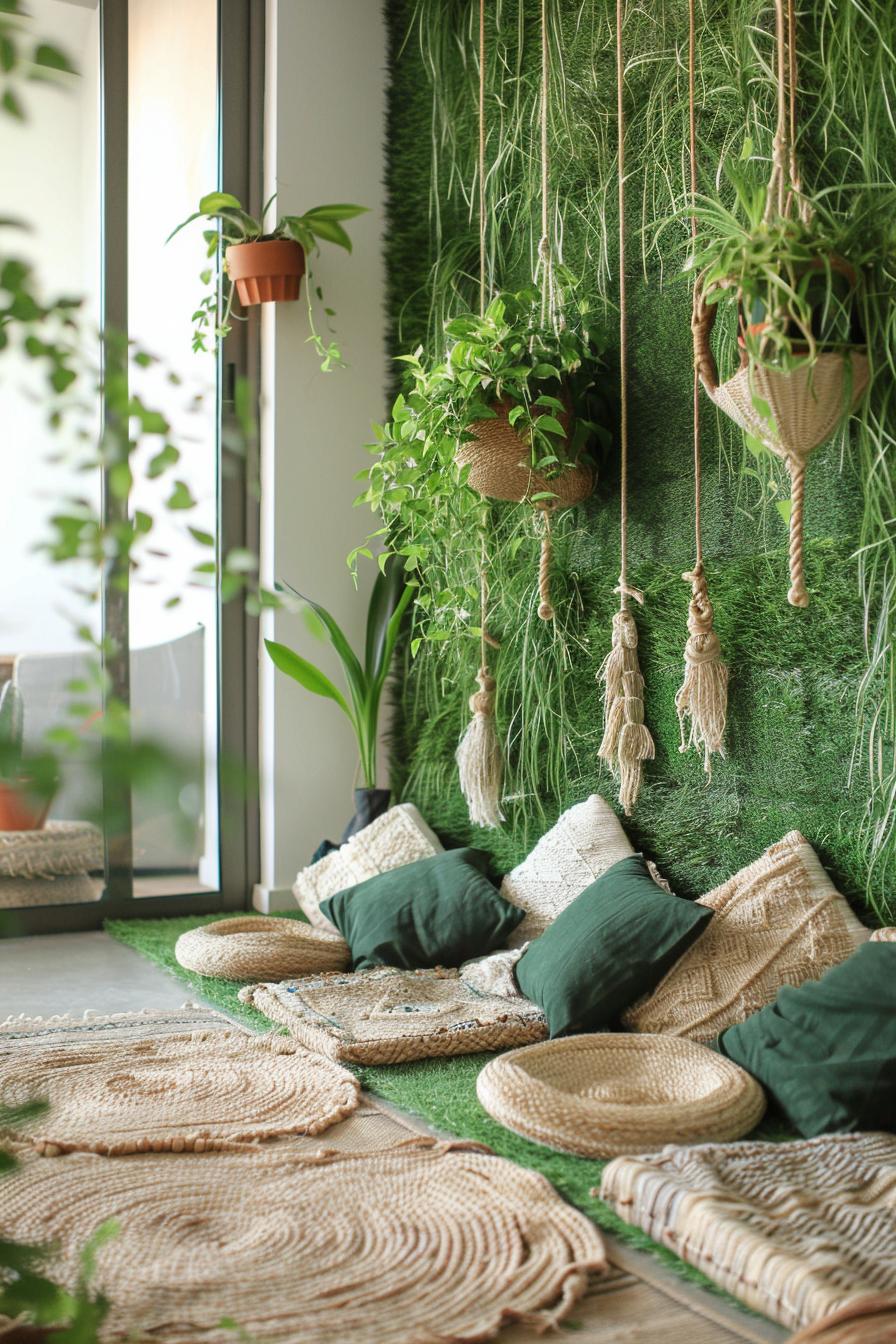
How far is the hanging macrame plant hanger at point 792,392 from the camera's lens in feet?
6.16

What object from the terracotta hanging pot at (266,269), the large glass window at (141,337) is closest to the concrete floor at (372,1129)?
the large glass window at (141,337)

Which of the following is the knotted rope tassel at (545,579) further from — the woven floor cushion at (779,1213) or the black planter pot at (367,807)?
the woven floor cushion at (779,1213)

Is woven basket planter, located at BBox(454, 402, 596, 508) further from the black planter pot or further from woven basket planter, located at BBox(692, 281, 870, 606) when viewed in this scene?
the black planter pot

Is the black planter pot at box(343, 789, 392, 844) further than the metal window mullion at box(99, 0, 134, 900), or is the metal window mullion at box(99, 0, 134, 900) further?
the metal window mullion at box(99, 0, 134, 900)

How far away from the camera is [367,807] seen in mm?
3240

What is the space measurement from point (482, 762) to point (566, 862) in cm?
41

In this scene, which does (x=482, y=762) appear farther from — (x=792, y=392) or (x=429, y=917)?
(x=792, y=392)

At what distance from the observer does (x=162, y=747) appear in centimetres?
41

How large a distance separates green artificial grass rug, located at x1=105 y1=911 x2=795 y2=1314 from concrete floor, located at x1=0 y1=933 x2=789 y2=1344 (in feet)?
0.07

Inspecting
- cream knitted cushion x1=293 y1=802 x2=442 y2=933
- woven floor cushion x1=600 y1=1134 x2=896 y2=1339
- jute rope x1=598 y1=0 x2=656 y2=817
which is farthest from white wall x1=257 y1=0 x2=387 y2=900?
woven floor cushion x1=600 y1=1134 x2=896 y2=1339

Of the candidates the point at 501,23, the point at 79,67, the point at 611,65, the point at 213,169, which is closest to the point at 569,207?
the point at 611,65

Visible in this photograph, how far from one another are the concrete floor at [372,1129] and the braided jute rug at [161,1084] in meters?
0.11

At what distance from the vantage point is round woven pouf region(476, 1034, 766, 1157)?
1640 mm

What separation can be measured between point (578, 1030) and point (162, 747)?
1.88 m
